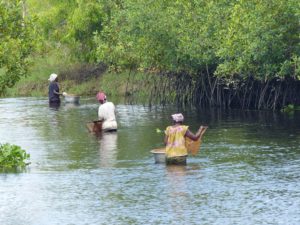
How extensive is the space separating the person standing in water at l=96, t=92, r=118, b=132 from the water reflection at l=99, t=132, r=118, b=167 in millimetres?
285

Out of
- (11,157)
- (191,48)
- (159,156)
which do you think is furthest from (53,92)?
(159,156)

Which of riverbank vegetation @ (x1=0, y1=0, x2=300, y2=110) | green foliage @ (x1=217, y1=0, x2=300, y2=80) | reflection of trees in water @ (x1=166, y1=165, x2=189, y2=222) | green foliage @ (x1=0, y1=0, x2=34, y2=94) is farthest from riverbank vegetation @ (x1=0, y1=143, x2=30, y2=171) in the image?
green foliage @ (x1=217, y1=0, x2=300, y2=80)

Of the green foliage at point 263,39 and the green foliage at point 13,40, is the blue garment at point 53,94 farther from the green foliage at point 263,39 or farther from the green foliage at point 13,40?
the green foliage at point 13,40

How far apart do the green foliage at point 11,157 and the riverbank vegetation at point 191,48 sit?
11.6 feet

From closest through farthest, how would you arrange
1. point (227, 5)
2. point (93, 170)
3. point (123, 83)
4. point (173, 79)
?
point (93, 170) → point (227, 5) → point (173, 79) → point (123, 83)

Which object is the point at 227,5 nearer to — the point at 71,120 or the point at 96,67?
the point at 71,120

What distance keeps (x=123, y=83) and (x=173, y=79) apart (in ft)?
36.7

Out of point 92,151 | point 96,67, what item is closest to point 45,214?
point 92,151

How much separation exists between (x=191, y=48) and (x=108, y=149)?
61.5 ft

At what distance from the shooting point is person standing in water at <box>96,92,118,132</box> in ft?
127

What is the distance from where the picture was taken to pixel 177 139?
28391 mm

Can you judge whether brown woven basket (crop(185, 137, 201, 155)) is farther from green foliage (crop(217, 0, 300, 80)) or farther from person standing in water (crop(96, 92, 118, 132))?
green foliage (crop(217, 0, 300, 80))

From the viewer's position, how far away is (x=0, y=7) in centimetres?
2947

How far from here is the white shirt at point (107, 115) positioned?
3881 centimetres
